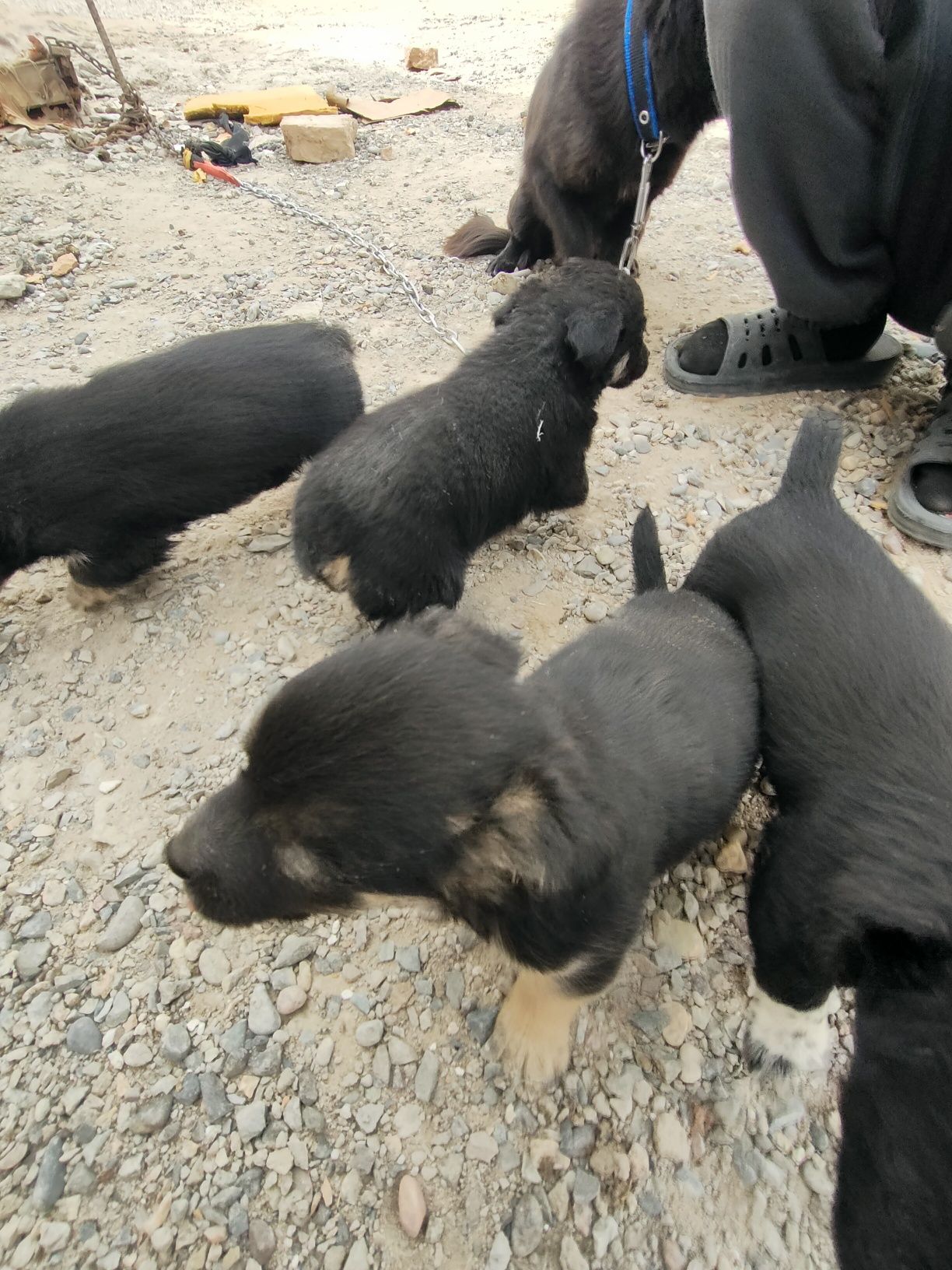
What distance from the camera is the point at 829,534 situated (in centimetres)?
255

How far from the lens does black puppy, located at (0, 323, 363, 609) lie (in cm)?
301

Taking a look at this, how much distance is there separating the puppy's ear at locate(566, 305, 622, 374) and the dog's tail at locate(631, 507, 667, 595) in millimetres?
824

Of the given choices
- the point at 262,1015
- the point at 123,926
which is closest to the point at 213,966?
the point at 262,1015

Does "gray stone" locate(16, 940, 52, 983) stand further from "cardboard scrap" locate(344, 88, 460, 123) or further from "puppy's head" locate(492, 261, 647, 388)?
"cardboard scrap" locate(344, 88, 460, 123)

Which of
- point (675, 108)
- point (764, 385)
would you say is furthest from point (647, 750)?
point (675, 108)

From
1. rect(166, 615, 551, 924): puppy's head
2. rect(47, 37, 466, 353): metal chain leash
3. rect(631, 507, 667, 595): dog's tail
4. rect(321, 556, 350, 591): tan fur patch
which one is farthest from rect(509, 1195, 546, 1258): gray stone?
rect(47, 37, 466, 353): metal chain leash

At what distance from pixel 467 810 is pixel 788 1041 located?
1.35m

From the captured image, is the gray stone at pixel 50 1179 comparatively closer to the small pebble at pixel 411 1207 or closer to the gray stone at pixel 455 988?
the small pebble at pixel 411 1207

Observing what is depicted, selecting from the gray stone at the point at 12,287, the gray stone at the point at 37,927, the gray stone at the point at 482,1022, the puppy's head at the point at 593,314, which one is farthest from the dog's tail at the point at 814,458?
the gray stone at the point at 12,287

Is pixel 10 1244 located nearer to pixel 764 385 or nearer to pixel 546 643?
pixel 546 643

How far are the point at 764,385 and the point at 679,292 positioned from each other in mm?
1354

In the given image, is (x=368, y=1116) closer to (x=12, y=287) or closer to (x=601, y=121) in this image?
(x=601, y=121)

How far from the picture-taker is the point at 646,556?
2805mm

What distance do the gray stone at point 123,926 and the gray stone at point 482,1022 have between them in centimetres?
106
